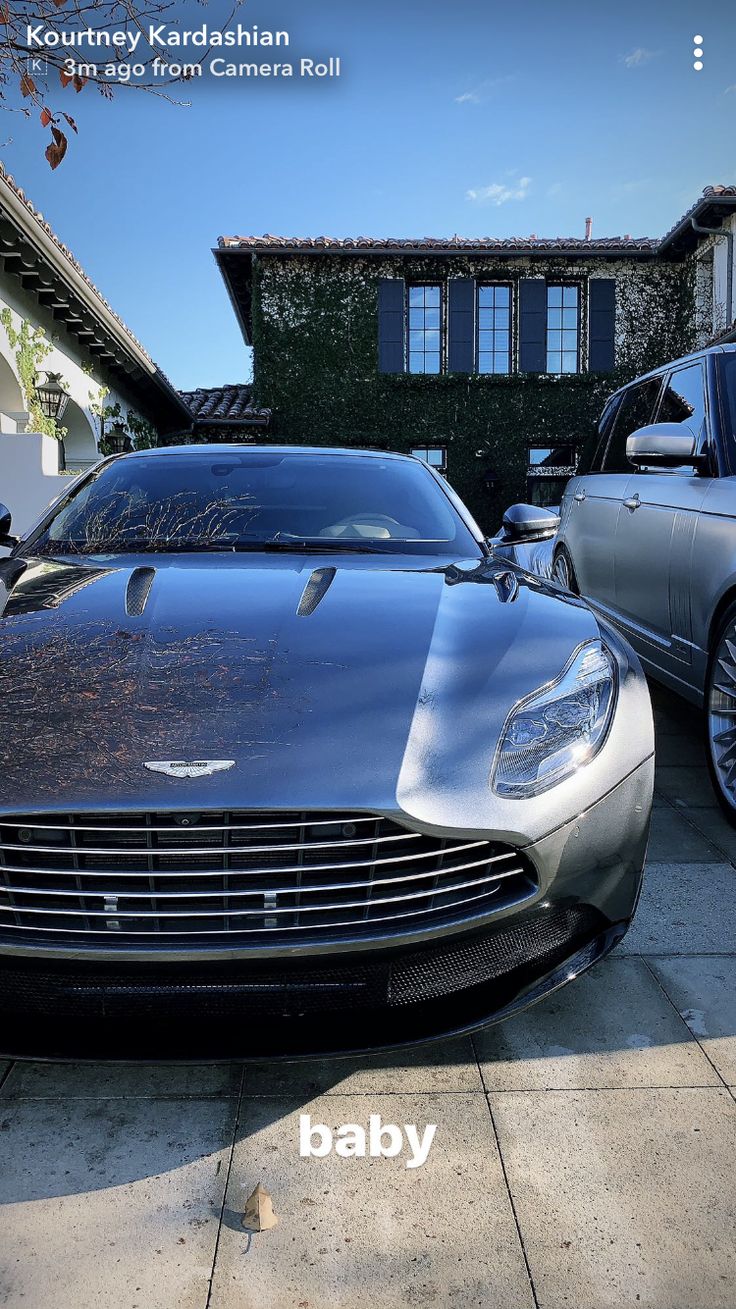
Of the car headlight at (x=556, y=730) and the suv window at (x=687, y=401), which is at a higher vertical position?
the suv window at (x=687, y=401)

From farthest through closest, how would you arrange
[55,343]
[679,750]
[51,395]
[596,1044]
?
[55,343] → [51,395] → [679,750] → [596,1044]

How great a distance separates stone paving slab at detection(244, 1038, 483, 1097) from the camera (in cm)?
183

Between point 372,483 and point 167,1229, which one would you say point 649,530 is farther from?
point 167,1229

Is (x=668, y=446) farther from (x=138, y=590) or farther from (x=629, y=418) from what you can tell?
(x=138, y=590)

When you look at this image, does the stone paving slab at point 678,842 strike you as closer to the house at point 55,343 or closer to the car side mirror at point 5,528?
the car side mirror at point 5,528

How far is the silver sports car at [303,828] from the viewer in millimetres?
1525

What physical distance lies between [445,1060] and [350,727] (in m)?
0.78

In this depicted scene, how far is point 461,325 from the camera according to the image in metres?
20.0

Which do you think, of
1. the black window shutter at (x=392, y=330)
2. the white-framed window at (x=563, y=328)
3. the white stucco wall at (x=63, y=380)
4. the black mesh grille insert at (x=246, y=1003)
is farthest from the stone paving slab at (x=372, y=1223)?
the white-framed window at (x=563, y=328)

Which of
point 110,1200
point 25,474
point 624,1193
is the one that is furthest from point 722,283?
point 110,1200

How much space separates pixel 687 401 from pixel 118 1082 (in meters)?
3.39

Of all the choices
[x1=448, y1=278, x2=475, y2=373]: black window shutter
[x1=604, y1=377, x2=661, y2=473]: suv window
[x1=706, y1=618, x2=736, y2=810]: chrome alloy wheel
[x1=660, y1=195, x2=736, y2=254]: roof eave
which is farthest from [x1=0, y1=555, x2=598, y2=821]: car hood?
[x1=448, y1=278, x2=475, y2=373]: black window shutter

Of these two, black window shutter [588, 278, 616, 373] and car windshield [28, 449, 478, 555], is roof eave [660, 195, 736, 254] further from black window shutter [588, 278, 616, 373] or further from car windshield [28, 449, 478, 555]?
car windshield [28, 449, 478, 555]

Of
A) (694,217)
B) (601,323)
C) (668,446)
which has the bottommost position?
(668,446)
